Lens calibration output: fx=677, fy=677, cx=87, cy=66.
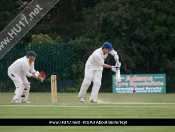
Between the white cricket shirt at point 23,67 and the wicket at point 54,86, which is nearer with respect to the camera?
the wicket at point 54,86

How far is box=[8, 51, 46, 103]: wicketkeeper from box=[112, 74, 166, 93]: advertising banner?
37.6 ft

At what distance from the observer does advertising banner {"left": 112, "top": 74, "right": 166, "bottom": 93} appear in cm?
3575

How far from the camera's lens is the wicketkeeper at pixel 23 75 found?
79.3ft

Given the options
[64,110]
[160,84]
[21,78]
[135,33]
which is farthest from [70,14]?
[64,110]

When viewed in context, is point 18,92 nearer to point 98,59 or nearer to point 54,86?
point 54,86

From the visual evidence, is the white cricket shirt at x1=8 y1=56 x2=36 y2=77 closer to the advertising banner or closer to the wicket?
the wicket

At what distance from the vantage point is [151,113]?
1820cm

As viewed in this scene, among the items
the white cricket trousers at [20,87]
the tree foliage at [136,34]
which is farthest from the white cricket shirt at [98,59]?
the tree foliage at [136,34]

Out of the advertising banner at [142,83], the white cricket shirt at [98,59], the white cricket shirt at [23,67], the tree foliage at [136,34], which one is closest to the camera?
the white cricket shirt at [98,59]

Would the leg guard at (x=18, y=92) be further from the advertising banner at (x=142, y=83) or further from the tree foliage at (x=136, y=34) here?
the tree foliage at (x=136, y=34)

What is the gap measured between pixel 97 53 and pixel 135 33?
16.0m

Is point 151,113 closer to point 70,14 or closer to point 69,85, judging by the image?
point 69,85

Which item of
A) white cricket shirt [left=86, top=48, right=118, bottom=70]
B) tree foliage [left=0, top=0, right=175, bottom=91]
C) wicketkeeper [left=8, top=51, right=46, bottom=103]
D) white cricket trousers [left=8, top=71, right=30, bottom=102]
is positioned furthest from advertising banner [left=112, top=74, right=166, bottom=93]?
white cricket shirt [left=86, top=48, right=118, bottom=70]

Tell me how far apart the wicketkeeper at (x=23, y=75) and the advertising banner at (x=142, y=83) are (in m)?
11.5
